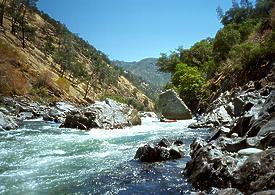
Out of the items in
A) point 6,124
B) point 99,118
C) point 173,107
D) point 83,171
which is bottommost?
point 83,171

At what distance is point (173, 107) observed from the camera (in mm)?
38188

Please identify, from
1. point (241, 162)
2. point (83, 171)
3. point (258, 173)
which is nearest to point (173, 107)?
point (83, 171)

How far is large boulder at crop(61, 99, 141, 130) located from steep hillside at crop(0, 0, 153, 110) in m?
19.3

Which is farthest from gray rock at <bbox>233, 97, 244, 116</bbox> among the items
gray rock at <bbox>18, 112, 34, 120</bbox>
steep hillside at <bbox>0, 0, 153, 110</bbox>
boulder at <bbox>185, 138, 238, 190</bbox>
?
steep hillside at <bbox>0, 0, 153, 110</bbox>

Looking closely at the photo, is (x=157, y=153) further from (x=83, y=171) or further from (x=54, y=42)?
(x=54, y=42)

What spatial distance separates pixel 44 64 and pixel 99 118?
52859 mm

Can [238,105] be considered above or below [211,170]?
above

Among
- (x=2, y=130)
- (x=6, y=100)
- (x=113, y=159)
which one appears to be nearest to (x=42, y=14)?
(x=6, y=100)

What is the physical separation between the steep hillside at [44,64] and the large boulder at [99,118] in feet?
63.4

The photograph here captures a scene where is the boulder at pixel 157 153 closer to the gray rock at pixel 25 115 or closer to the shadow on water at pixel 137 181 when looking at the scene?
the shadow on water at pixel 137 181

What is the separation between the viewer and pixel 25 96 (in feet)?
156

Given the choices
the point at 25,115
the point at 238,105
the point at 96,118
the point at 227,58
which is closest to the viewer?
the point at 238,105

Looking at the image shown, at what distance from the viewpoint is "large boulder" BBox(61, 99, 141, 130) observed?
26484 mm

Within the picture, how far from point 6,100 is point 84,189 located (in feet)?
103
